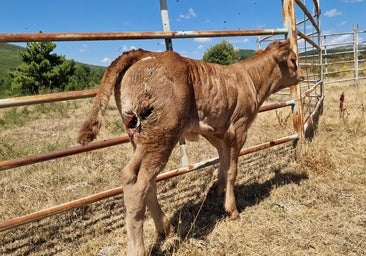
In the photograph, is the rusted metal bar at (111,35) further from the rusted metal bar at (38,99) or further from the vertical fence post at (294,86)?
the vertical fence post at (294,86)

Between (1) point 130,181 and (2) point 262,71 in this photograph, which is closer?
(1) point 130,181

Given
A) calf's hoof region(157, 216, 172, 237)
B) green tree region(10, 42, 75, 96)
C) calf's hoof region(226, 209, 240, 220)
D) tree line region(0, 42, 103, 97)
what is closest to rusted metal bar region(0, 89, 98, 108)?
calf's hoof region(157, 216, 172, 237)

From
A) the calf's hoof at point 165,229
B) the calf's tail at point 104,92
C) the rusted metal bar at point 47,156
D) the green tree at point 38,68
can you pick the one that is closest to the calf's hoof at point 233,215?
the calf's hoof at point 165,229

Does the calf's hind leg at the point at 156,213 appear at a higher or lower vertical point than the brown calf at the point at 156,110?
lower

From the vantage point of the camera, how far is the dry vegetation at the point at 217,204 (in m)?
2.76

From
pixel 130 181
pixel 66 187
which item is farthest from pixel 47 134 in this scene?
pixel 130 181

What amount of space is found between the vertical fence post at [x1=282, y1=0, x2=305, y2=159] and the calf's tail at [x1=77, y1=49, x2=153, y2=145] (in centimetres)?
257

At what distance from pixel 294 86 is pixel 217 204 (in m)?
2.06

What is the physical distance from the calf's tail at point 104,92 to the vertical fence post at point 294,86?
101 inches

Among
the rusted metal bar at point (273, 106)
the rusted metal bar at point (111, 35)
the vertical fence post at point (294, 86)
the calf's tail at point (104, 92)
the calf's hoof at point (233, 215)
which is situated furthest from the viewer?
the vertical fence post at point (294, 86)

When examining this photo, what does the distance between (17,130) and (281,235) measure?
7.47 m

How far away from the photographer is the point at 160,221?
283 cm

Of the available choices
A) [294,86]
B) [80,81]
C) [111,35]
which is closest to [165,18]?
[111,35]

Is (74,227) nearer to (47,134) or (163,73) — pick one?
(163,73)
